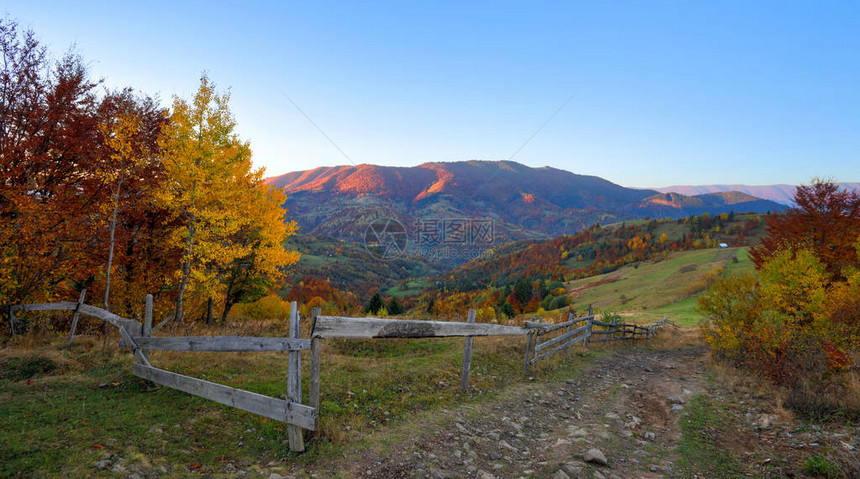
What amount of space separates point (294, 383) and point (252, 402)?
84cm

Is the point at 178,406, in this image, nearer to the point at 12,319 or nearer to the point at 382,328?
the point at 382,328

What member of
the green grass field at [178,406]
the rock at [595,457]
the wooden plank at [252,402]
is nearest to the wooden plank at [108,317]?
the green grass field at [178,406]

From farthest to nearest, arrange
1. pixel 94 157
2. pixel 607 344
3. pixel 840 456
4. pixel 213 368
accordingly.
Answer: pixel 607 344, pixel 94 157, pixel 213 368, pixel 840 456

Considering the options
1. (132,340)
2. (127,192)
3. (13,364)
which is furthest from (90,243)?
(132,340)

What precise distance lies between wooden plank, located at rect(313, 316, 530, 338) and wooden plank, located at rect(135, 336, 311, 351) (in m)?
0.41

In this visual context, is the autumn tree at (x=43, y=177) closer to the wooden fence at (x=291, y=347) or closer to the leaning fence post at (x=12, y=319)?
the leaning fence post at (x=12, y=319)

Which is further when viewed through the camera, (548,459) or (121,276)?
(121,276)

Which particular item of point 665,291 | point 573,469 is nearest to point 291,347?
point 573,469

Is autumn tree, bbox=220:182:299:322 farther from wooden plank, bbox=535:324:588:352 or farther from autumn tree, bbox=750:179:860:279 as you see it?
autumn tree, bbox=750:179:860:279

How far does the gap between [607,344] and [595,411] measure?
13.0 m

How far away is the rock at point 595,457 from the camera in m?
5.80

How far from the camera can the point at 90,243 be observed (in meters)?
15.5

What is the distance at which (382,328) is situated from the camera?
6859 mm

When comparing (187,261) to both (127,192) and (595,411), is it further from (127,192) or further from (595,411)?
(595,411)
